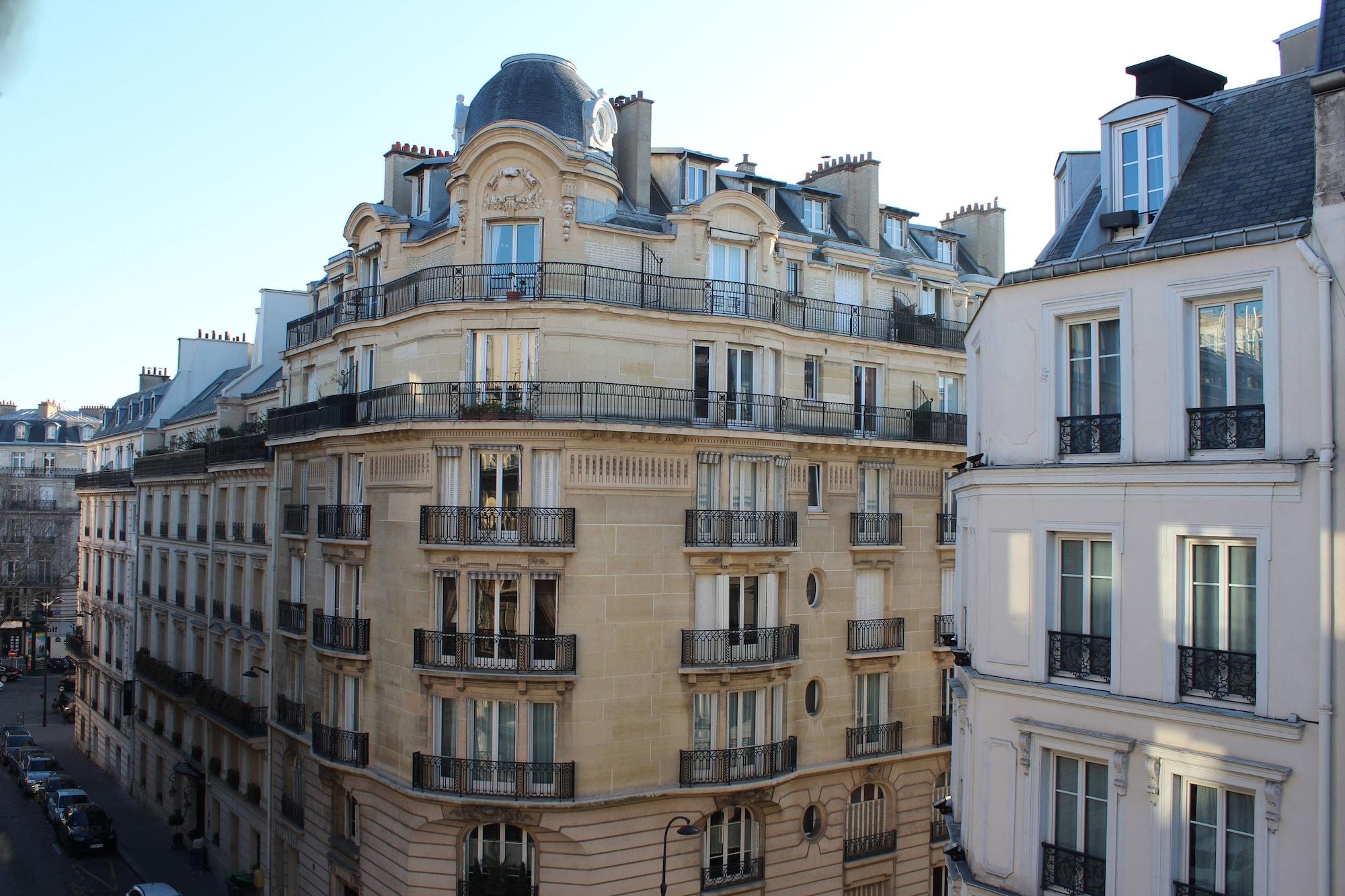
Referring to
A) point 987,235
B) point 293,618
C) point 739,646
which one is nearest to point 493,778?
Result: point 739,646

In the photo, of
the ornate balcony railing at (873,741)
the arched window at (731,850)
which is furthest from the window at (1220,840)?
the ornate balcony railing at (873,741)

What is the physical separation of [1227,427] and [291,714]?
2578 centimetres

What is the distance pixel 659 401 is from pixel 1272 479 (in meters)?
14.9

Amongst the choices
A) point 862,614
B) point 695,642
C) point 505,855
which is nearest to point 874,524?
point 862,614

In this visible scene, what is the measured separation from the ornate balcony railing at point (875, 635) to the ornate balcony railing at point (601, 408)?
484 centimetres

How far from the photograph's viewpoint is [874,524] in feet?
91.6

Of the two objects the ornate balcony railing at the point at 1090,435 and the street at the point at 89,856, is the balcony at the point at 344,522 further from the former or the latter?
the ornate balcony railing at the point at 1090,435

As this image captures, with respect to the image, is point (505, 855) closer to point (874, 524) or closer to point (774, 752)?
point (774, 752)

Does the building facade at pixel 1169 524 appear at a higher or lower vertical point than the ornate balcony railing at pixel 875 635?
higher

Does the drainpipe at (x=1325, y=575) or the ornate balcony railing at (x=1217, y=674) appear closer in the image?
the drainpipe at (x=1325, y=575)

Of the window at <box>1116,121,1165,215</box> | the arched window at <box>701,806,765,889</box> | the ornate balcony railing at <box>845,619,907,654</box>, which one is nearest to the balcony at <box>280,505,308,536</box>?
the arched window at <box>701,806,765,889</box>

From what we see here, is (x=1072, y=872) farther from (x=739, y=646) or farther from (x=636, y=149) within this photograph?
(x=636, y=149)

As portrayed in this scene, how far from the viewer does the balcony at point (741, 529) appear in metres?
24.3

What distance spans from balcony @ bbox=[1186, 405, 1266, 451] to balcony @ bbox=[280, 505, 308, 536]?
24.1 metres
